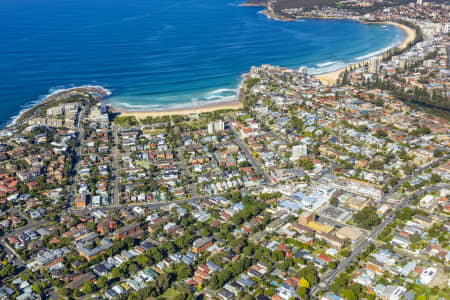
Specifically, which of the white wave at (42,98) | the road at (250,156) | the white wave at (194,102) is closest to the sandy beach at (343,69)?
the white wave at (194,102)

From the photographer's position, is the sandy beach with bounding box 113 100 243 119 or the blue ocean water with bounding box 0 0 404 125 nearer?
the sandy beach with bounding box 113 100 243 119

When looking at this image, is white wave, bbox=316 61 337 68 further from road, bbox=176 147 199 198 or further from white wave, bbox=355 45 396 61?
road, bbox=176 147 199 198

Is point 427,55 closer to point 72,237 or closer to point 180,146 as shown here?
point 180,146

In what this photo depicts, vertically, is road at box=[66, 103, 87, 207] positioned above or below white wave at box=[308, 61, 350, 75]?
below

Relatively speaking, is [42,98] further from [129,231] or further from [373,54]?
[373,54]

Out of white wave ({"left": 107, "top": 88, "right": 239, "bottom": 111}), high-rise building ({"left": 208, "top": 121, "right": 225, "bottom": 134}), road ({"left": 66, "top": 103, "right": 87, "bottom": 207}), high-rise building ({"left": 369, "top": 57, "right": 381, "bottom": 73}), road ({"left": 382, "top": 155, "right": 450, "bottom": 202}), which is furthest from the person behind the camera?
high-rise building ({"left": 369, "top": 57, "right": 381, "bottom": 73})

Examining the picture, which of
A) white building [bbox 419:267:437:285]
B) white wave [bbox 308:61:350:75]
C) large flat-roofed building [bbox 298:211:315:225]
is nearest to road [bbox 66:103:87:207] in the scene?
large flat-roofed building [bbox 298:211:315:225]

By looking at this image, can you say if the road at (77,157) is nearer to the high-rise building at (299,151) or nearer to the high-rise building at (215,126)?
the high-rise building at (215,126)
